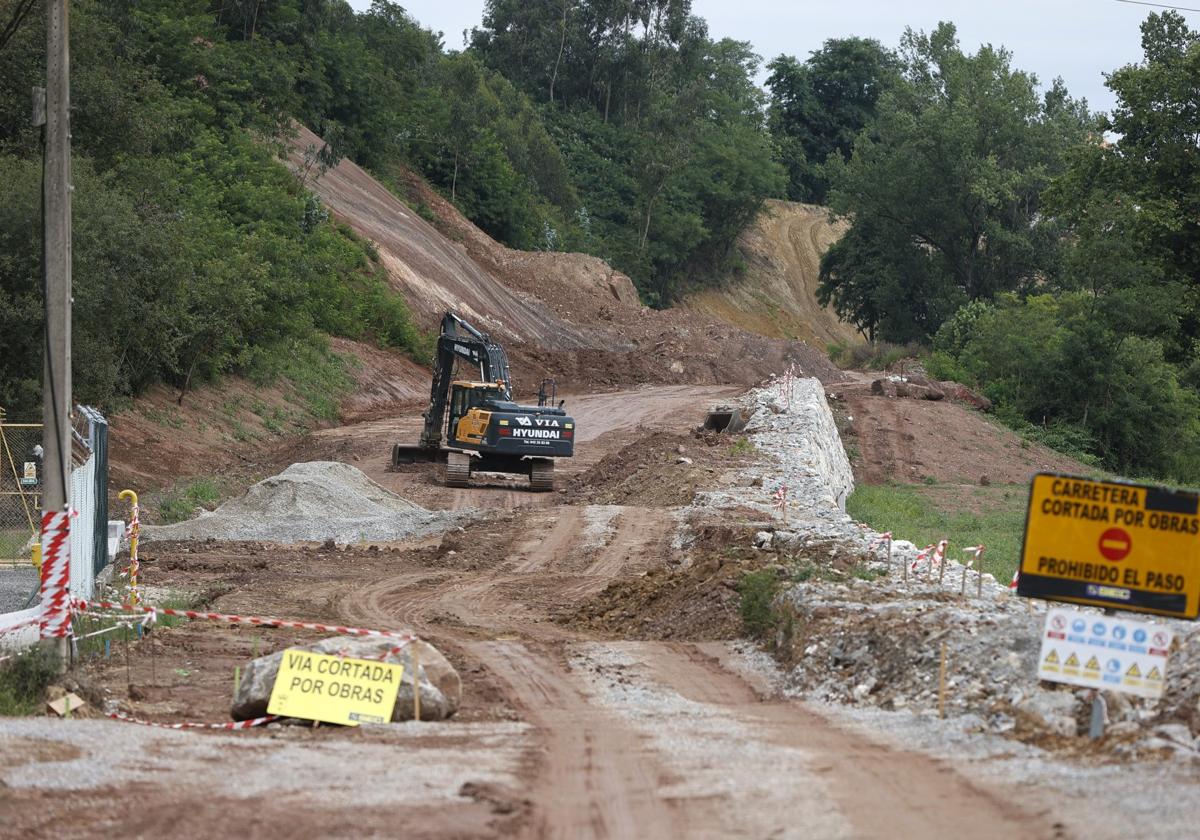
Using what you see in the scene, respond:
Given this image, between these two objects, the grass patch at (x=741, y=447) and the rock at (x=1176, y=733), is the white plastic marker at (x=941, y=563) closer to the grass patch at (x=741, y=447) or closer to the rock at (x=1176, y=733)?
the rock at (x=1176, y=733)

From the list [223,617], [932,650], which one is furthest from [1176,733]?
[223,617]

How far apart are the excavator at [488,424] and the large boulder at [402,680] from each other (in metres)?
17.9

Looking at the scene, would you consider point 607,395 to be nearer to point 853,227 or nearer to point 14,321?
point 14,321

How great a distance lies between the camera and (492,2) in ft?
351

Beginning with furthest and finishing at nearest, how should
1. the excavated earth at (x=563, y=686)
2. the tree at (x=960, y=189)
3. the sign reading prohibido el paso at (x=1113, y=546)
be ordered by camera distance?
1. the tree at (x=960, y=189)
2. the sign reading prohibido el paso at (x=1113, y=546)
3. the excavated earth at (x=563, y=686)

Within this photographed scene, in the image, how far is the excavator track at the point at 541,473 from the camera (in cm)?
3177

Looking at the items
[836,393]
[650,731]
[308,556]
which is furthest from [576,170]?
[650,731]

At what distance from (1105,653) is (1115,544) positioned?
799mm

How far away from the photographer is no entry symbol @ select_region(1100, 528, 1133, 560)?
33.8 feet

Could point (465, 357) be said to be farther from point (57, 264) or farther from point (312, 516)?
point (57, 264)

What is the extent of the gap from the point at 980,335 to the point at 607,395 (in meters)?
20.5


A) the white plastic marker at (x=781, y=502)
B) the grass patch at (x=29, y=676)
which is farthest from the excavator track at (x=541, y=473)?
the grass patch at (x=29, y=676)

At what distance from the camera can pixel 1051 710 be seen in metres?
10.6

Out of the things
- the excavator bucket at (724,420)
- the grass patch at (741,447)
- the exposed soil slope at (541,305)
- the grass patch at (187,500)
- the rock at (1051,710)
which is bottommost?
the grass patch at (187,500)
